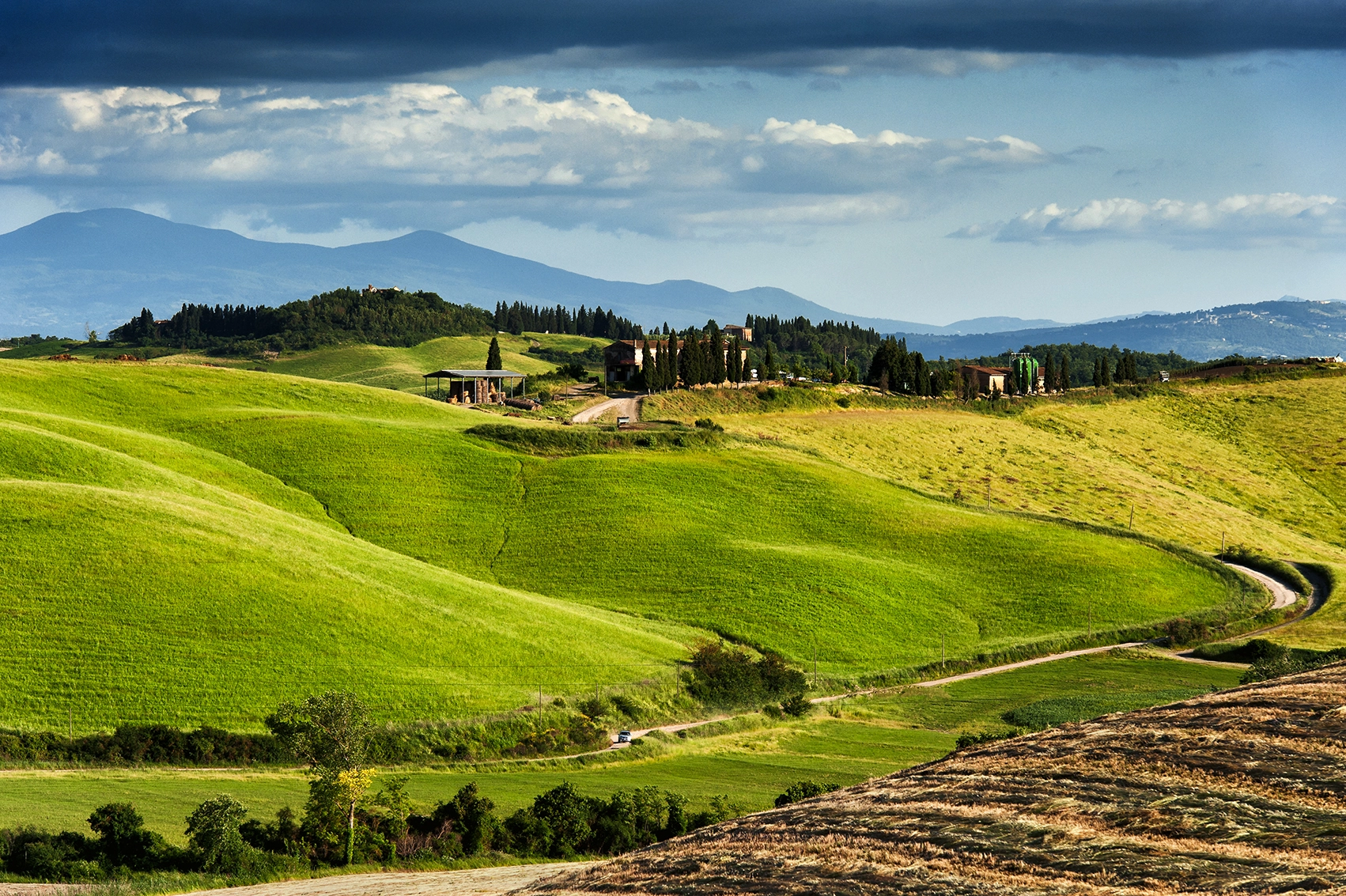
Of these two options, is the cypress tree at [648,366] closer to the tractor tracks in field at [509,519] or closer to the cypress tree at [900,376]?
the cypress tree at [900,376]

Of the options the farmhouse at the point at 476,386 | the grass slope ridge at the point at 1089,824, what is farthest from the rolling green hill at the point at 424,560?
the grass slope ridge at the point at 1089,824

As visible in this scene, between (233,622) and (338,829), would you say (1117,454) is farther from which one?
(338,829)

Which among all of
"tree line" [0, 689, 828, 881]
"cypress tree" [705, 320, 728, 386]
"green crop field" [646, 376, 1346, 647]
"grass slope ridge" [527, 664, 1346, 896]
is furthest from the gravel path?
"grass slope ridge" [527, 664, 1346, 896]

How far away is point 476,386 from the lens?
155 metres

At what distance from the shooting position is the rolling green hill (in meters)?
56.9

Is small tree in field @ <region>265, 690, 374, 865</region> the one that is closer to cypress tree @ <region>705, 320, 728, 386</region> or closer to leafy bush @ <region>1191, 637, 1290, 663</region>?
leafy bush @ <region>1191, 637, 1290, 663</region>

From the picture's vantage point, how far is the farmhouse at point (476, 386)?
152875mm

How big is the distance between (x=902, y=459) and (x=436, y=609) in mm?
77789

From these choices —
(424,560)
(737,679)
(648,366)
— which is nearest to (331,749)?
(737,679)

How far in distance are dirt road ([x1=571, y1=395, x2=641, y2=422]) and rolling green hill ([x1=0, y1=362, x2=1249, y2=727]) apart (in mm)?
13814

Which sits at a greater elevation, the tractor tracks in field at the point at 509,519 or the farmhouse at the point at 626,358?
the farmhouse at the point at 626,358

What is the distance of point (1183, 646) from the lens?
81.2 metres

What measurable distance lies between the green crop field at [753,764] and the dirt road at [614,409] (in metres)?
66.8

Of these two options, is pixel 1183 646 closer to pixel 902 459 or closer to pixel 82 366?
pixel 902 459
